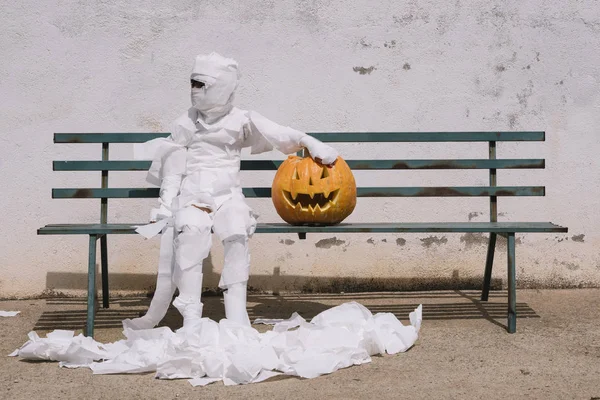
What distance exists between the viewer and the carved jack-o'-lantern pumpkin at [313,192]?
4242 millimetres

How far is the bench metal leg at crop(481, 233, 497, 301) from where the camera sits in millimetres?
4977

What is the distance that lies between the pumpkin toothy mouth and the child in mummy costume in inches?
6.9

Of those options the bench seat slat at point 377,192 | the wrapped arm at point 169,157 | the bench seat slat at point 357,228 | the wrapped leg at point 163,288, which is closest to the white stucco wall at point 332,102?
the bench seat slat at point 377,192

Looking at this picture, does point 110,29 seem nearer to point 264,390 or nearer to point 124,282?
point 124,282

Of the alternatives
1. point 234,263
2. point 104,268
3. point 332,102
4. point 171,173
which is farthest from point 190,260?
point 332,102

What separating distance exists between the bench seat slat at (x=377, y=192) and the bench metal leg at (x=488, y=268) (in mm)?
285

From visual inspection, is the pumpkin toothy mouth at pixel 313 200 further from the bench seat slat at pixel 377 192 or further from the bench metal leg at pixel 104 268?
the bench metal leg at pixel 104 268

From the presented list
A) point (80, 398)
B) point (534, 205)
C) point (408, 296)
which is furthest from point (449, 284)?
point (80, 398)

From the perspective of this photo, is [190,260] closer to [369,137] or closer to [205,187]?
[205,187]

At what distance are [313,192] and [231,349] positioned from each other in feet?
3.32

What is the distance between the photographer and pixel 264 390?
335cm

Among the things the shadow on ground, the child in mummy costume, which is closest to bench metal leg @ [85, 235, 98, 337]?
the child in mummy costume

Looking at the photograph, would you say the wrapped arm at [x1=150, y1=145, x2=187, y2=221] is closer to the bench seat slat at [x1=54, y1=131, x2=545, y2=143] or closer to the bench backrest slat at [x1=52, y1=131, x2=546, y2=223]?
the bench backrest slat at [x1=52, y1=131, x2=546, y2=223]

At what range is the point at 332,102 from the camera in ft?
18.1
